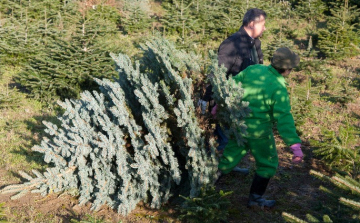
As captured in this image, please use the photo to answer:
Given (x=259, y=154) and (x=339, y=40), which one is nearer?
(x=259, y=154)

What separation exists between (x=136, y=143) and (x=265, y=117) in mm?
1328

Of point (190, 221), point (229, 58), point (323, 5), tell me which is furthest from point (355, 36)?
point (190, 221)

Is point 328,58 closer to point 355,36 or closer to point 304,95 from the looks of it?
point 355,36

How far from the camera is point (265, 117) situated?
3914 millimetres

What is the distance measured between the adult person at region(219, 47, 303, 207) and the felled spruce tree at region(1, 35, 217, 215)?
0.45 meters

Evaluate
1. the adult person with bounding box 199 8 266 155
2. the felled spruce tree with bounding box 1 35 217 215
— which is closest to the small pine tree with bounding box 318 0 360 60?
the adult person with bounding box 199 8 266 155

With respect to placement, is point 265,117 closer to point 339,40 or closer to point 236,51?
point 236,51

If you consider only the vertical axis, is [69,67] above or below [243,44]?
below

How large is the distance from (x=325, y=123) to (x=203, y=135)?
3.55 meters

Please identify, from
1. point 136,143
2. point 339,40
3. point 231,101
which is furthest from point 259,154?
point 339,40

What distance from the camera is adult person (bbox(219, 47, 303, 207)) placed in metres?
3.75

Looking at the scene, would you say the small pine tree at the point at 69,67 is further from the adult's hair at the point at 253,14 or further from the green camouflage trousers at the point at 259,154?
the green camouflage trousers at the point at 259,154

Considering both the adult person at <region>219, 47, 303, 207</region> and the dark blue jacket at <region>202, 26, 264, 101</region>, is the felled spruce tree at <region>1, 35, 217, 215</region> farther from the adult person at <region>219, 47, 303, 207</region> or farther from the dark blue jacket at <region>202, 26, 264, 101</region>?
the dark blue jacket at <region>202, 26, 264, 101</region>

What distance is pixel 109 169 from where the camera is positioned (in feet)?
13.5
